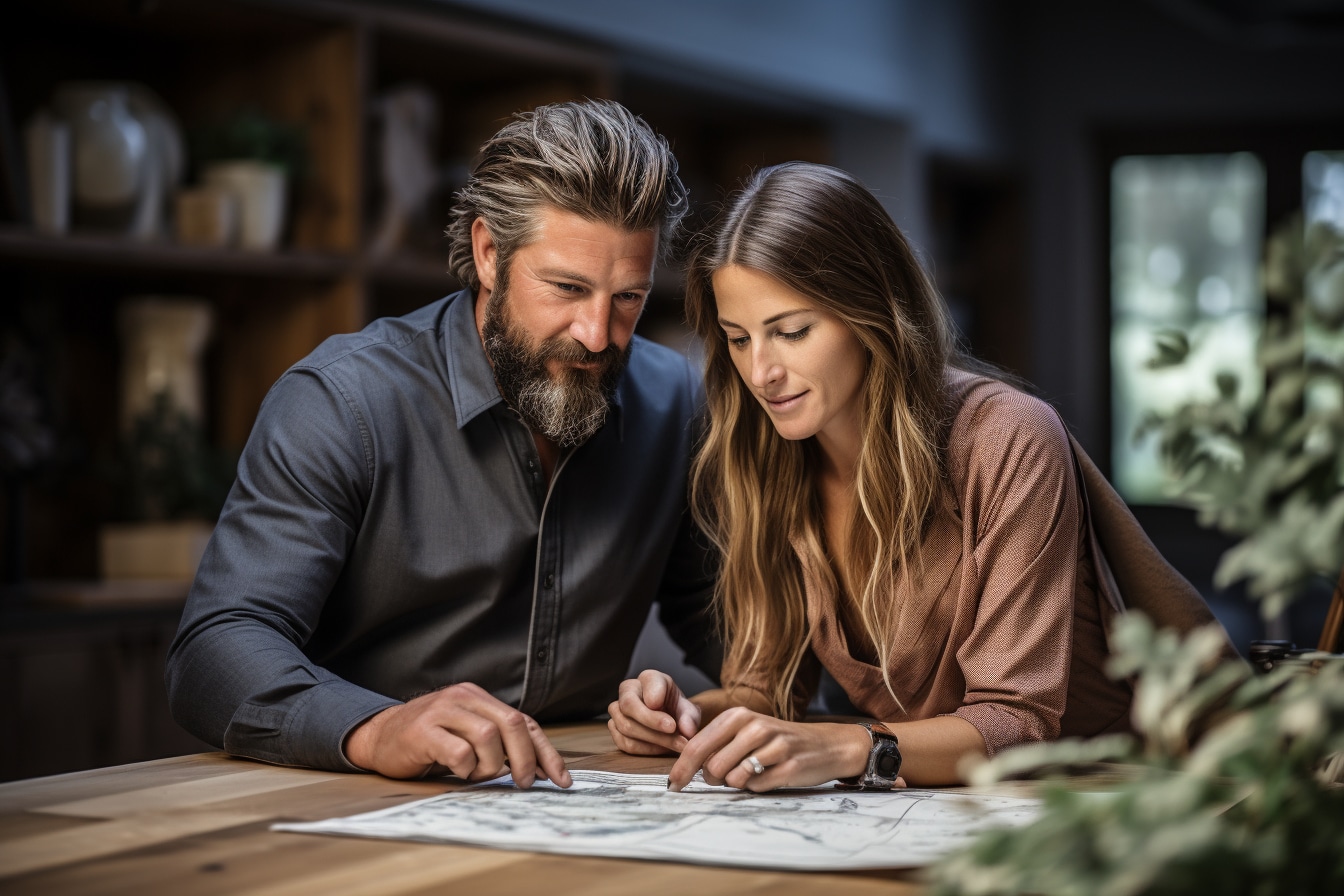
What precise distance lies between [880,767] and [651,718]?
0.92 feet

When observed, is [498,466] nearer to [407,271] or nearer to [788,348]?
[788,348]

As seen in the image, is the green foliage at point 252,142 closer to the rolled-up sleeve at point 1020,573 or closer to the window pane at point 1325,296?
the rolled-up sleeve at point 1020,573

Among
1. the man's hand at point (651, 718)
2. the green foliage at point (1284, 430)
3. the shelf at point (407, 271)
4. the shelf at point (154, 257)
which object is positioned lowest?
the man's hand at point (651, 718)

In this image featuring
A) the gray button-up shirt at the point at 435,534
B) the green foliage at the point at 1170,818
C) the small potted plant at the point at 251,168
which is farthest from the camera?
the small potted plant at the point at 251,168

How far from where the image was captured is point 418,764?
1356mm

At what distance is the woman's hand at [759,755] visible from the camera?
1.33 metres

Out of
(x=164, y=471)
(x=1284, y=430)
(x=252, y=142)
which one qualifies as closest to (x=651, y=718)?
(x=1284, y=430)

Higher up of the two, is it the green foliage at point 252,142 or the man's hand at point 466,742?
the green foliage at point 252,142

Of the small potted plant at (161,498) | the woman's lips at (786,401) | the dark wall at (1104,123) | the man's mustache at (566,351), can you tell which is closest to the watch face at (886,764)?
the woman's lips at (786,401)

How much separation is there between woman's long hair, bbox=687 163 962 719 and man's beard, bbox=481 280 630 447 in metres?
0.14

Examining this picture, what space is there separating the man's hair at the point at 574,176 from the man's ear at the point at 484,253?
0.03 meters

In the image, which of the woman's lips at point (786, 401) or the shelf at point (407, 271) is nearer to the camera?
the woman's lips at point (786, 401)

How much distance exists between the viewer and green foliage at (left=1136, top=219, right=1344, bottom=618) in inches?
27.7

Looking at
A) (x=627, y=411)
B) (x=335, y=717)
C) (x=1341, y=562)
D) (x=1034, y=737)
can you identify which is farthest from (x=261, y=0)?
(x=1341, y=562)
